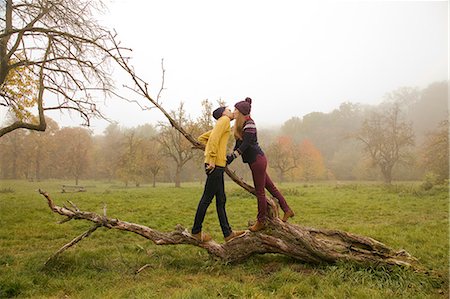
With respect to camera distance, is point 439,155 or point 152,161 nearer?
point 439,155

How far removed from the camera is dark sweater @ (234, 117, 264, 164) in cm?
537

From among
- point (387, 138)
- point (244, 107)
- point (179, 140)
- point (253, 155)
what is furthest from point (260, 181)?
point (387, 138)

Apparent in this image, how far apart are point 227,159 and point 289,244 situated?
A: 75.0 inches

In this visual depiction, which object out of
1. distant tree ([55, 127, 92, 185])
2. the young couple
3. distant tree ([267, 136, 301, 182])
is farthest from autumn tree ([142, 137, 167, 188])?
the young couple

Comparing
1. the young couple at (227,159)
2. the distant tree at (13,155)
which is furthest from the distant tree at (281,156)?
the young couple at (227,159)

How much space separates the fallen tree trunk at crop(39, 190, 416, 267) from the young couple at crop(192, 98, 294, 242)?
0.19m

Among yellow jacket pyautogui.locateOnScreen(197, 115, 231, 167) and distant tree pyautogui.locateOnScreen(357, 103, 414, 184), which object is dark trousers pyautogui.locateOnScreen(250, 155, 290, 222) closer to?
yellow jacket pyautogui.locateOnScreen(197, 115, 231, 167)

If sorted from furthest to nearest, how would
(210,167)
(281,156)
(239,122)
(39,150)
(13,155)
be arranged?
(281,156), (39,150), (13,155), (239,122), (210,167)

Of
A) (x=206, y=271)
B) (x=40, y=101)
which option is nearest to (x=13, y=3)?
(x=40, y=101)

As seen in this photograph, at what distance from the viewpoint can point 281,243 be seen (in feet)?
17.8

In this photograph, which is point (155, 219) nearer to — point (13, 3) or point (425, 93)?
point (13, 3)

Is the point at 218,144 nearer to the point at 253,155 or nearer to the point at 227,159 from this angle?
the point at 227,159

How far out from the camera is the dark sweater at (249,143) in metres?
5.37

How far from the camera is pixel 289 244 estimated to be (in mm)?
5457
